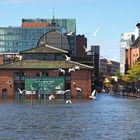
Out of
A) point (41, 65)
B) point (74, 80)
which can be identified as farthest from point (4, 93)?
point (74, 80)

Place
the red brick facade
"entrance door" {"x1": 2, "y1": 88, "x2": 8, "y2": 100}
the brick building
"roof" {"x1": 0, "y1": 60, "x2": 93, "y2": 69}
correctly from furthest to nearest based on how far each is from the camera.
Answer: "entrance door" {"x1": 2, "y1": 88, "x2": 8, "y2": 100} → the red brick facade → the brick building → "roof" {"x1": 0, "y1": 60, "x2": 93, "y2": 69}

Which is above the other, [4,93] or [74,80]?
[74,80]

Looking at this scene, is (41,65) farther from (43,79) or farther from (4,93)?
(4,93)

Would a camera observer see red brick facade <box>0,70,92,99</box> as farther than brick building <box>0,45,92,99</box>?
Yes

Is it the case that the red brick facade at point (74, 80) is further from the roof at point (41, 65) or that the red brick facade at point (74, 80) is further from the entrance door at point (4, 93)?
the roof at point (41, 65)

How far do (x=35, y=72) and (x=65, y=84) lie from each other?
8.38 m

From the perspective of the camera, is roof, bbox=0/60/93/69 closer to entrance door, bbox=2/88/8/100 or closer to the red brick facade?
the red brick facade

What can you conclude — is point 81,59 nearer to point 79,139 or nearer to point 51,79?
point 51,79

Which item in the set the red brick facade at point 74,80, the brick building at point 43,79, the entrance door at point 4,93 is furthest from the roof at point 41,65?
the entrance door at point 4,93

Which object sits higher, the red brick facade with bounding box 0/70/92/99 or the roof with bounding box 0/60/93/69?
the roof with bounding box 0/60/93/69

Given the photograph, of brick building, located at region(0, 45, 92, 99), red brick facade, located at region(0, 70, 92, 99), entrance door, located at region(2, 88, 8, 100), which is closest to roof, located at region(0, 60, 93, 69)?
brick building, located at region(0, 45, 92, 99)

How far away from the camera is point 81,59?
7741 inches

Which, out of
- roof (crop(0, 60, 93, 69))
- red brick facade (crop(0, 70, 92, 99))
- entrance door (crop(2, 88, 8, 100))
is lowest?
entrance door (crop(2, 88, 8, 100))

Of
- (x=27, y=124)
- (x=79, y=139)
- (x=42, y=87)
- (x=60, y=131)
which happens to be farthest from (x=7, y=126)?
(x=42, y=87)
